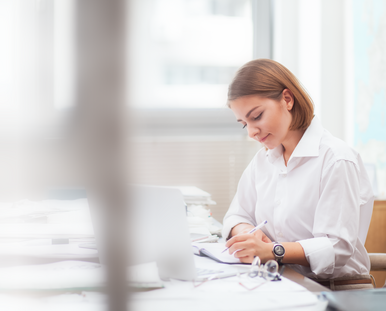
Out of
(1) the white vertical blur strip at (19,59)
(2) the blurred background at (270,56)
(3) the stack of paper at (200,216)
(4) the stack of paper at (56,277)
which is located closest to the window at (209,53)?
(2) the blurred background at (270,56)

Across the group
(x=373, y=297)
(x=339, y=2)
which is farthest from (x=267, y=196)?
(x=339, y=2)

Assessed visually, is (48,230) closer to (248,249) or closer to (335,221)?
(248,249)

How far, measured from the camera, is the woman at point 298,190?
1013mm

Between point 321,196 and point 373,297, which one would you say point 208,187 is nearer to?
point 321,196

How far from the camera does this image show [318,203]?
1.09 m

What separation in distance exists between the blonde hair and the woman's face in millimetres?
17

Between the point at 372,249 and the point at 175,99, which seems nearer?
the point at 372,249

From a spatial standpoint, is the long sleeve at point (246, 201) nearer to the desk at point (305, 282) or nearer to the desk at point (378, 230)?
the desk at point (305, 282)

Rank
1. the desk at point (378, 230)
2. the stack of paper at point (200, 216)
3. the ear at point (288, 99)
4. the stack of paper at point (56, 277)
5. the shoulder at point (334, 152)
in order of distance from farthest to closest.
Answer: the desk at point (378, 230) → the stack of paper at point (200, 216) → the ear at point (288, 99) → the shoulder at point (334, 152) → the stack of paper at point (56, 277)

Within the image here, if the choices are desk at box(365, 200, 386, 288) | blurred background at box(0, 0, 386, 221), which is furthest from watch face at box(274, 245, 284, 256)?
desk at box(365, 200, 386, 288)

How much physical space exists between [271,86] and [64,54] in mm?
1076

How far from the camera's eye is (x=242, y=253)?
0.95 metres

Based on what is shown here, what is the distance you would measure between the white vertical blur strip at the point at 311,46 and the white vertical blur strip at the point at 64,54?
2.58 metres

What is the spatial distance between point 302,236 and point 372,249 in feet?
4.05
